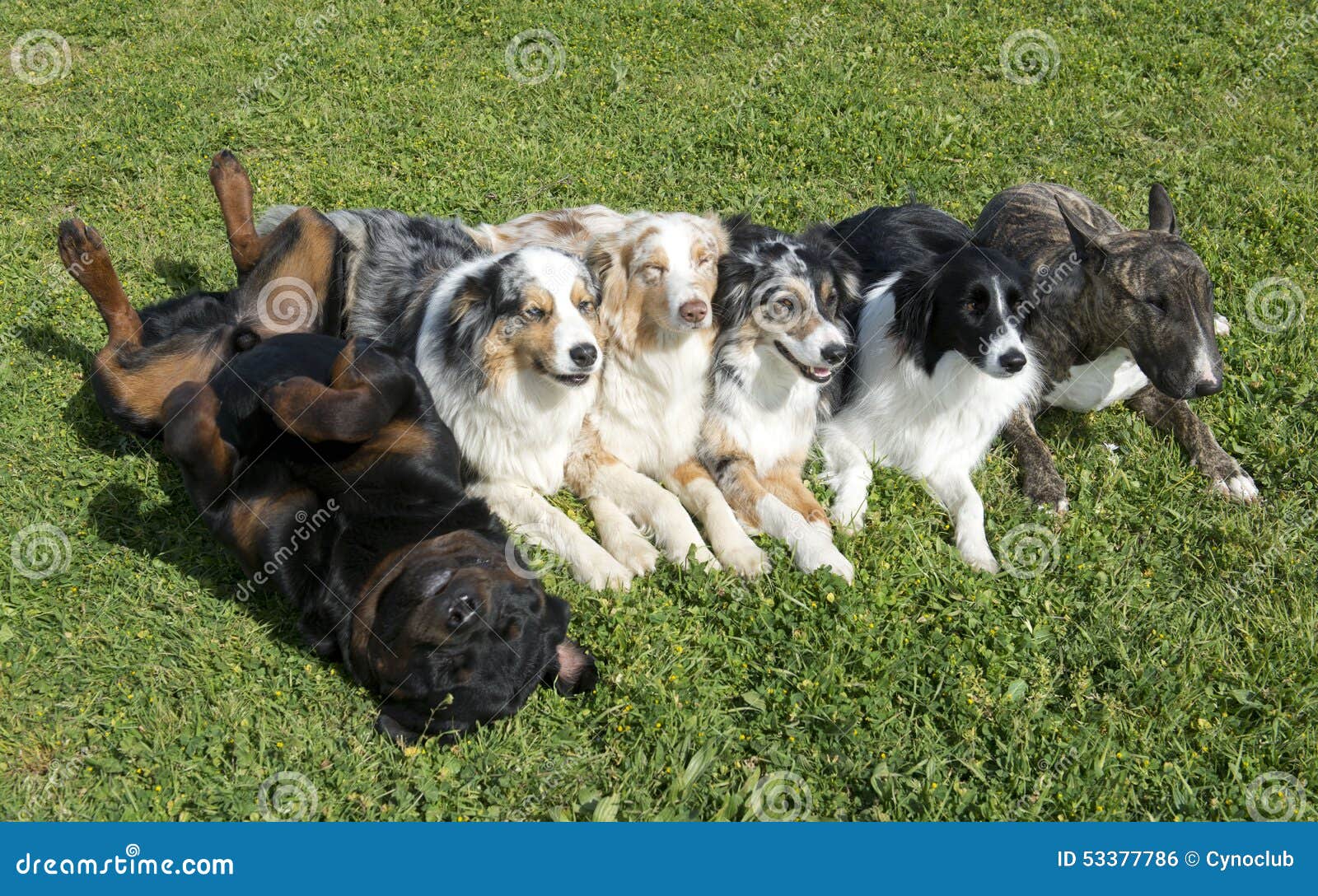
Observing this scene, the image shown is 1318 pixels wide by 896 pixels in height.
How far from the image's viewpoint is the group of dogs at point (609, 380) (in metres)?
4.25

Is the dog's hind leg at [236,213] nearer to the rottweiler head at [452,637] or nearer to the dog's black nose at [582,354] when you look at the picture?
the dog's black nose at [582,354]

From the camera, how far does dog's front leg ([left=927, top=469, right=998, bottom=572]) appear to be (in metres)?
4.98

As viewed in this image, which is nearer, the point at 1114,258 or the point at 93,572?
the point at 93,572

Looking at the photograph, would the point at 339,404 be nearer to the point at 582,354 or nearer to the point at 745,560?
the point at 582,354

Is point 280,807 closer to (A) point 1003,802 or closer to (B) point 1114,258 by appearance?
(A) point 1003,802

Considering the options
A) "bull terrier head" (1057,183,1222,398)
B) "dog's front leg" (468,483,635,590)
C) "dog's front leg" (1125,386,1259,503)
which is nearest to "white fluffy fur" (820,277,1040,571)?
"bull terrier head" (1057,183,1222,398)

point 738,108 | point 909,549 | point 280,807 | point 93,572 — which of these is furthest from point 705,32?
point 280,807

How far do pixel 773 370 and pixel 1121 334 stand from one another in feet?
6.45

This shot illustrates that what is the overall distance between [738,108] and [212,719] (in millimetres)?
6581

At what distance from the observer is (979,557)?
16.3 feet

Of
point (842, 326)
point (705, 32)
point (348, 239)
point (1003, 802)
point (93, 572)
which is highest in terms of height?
point (705, 32)

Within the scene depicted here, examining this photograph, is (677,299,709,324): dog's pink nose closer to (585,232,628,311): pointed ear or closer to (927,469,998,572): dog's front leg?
(585,232,628,311): pointed ear

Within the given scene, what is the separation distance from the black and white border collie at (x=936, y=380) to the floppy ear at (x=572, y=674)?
1731 millimetres

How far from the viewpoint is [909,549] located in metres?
4.98
